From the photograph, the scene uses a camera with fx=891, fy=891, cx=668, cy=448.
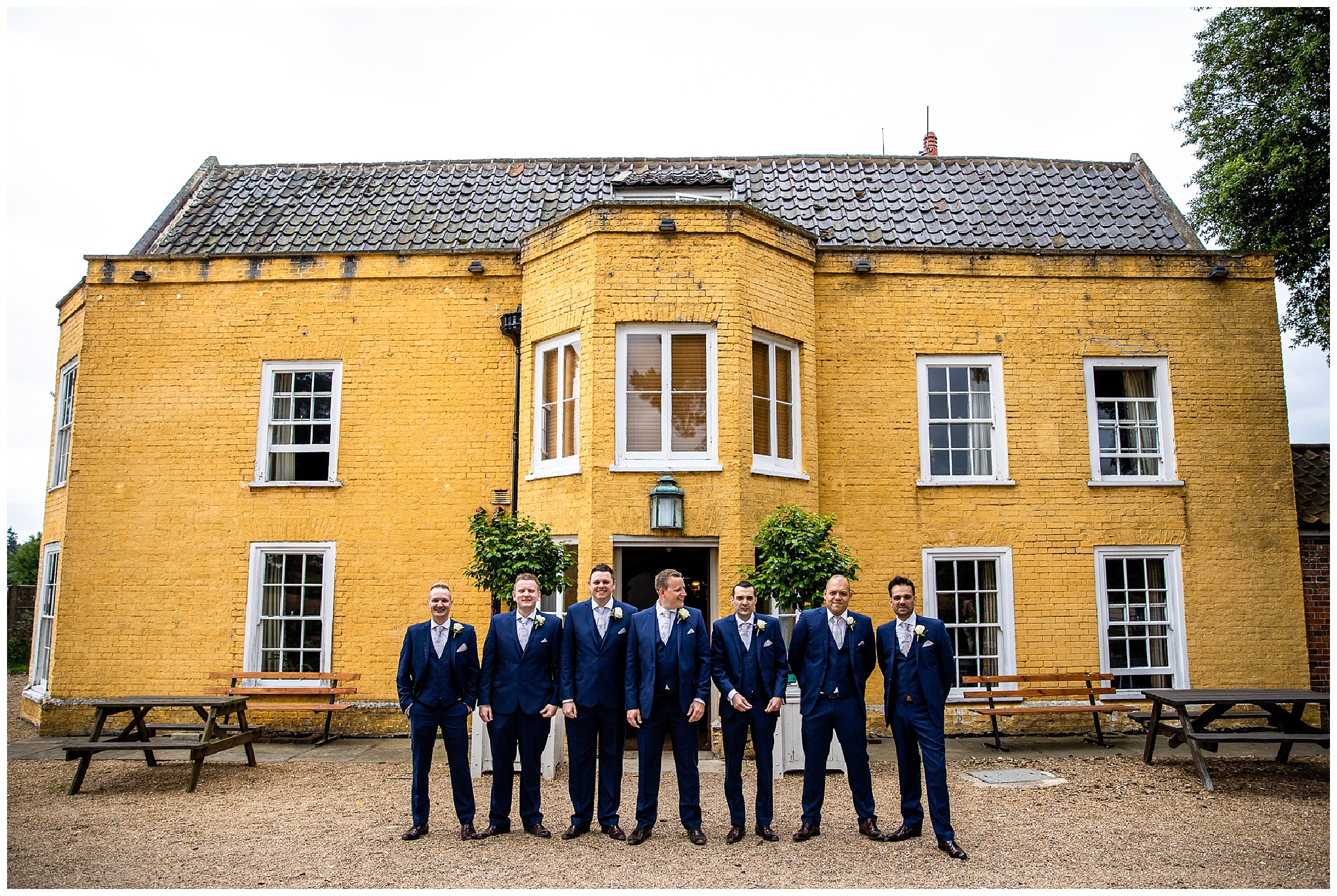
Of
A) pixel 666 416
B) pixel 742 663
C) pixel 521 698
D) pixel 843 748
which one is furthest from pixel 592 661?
pixel 666 416

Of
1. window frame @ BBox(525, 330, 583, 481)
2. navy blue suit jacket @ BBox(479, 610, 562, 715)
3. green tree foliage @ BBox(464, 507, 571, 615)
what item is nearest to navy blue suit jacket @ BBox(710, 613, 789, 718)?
navy blue suit jacket @ BBox(479, 610, 562, 715)

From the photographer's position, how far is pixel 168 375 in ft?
38.7

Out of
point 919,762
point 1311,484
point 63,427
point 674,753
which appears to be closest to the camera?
point 919,762

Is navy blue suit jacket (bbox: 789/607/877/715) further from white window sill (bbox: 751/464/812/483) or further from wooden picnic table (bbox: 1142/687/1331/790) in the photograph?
wooden picnic table (bbox: 1142/687/1331/790)

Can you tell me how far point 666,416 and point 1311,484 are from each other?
31.1ft

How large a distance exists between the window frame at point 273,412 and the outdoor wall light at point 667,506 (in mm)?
4376

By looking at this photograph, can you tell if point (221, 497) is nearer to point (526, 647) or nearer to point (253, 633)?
point (253, 633)

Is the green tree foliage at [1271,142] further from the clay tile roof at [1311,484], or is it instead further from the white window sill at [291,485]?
the white window sill at [291,485]

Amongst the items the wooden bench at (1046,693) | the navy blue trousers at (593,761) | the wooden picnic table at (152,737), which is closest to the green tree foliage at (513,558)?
the navy blue trousers at (593,761)

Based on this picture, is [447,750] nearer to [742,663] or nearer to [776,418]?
[742,663]

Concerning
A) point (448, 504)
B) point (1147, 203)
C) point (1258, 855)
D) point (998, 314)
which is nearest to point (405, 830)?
point (448, 504)

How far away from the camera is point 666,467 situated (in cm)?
1012

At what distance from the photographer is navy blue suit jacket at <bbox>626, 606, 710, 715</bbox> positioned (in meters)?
6.71

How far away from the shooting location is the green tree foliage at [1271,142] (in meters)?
12.4
